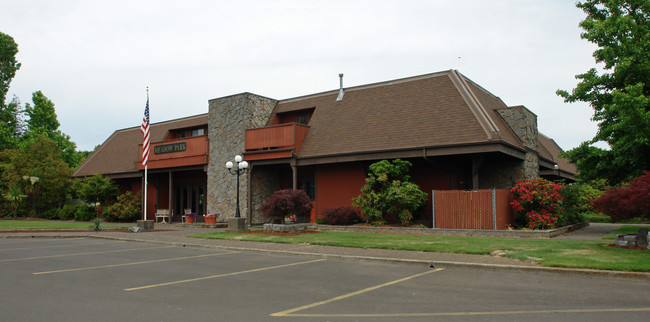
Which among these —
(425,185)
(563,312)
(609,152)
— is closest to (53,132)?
(425,185)

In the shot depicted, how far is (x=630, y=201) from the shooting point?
11188mm

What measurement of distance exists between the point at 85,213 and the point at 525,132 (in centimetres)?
2781

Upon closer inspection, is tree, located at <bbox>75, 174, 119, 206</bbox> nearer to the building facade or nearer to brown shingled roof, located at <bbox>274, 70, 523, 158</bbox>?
the building facade

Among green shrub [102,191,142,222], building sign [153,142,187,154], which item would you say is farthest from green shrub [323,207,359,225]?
green shrub [102,191,142,222]

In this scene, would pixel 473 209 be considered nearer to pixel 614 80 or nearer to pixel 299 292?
pixel 614 80

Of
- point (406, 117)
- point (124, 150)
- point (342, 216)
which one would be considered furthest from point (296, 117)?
point (124, 150)

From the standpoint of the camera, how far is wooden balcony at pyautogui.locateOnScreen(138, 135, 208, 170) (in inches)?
1050

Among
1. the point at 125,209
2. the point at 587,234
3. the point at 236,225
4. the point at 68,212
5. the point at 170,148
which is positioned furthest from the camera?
the point at 68,212

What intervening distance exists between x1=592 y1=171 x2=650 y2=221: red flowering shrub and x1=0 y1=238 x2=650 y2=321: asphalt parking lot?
11.9 ft

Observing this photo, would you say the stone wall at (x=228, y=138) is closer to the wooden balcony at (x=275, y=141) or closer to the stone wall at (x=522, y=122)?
the wooden balcony at (x=275, y=141)

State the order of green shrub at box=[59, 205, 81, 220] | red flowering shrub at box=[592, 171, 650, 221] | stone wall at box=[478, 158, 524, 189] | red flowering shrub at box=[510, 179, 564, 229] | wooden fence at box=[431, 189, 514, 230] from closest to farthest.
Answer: red flowering shrub at box=[592, 171, 650, 221], red flowering shrub at box=[510, 179, 564, 229], wooden fence at box=[431, 189, 514, 230], stone wall at box=[478, 158, 524, 189], green shrub at box=[59, 205, 81, 220]

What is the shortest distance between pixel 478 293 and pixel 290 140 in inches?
646

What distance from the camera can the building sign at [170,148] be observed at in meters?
27.7

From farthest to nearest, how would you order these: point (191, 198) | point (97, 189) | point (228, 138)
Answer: point (97, 189), point (191, 198), point (228, 138)
